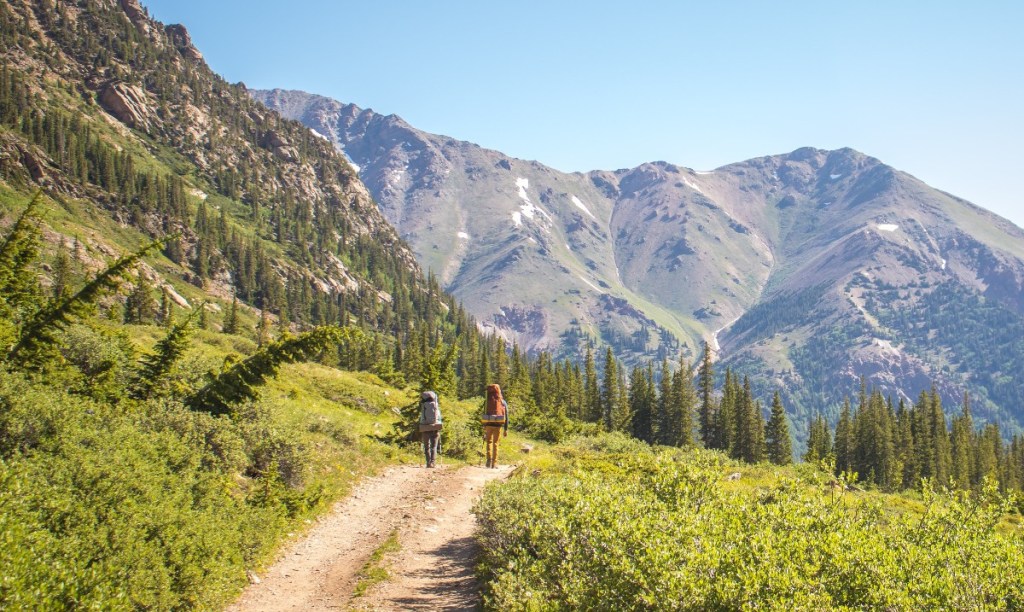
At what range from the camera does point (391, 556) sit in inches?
575

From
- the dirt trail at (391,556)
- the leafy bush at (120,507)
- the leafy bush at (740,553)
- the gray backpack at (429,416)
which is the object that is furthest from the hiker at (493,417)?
the leafy bush at (740,553)

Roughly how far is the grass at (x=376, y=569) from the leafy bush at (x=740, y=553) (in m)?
2.66

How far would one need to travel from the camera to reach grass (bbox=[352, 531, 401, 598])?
1256 cm

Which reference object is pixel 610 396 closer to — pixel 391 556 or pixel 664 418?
pixel 664 418

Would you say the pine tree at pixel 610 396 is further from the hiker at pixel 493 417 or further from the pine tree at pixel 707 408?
the hiker at pixel 493 417

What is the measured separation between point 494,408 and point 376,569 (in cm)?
1277

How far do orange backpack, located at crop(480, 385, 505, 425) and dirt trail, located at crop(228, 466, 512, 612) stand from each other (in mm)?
4273

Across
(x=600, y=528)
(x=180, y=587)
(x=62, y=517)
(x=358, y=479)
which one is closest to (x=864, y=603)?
(x=600, y=528)

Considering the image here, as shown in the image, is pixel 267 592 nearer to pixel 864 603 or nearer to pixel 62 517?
pixel 62 517

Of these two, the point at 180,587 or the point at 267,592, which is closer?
the point at 180,587

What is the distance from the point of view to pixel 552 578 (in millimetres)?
10109

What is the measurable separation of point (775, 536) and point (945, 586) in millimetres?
1979

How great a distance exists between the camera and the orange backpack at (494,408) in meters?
25.9

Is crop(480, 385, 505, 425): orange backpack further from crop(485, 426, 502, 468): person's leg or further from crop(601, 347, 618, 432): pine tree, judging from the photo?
crop(601, 347, 618, 432): pine tree
